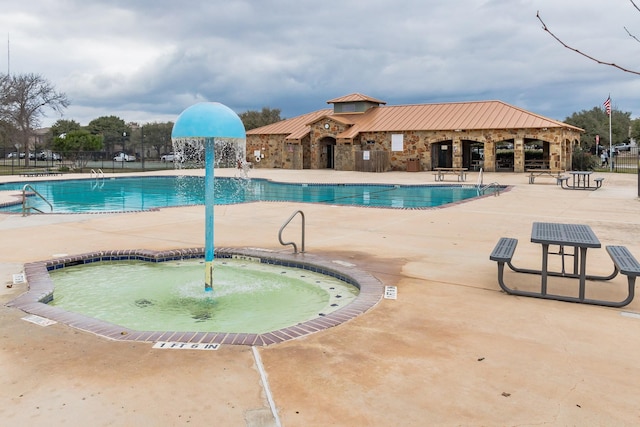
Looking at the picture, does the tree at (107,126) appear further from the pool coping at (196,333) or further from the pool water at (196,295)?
the pool water at (196,295)

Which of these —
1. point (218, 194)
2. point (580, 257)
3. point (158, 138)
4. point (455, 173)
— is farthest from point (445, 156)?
point (158, 138)

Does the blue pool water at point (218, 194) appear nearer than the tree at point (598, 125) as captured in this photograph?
Yes

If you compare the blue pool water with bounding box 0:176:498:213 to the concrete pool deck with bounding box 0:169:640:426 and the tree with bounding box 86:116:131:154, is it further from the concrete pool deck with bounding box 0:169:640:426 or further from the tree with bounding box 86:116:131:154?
the tree with bounding box 86:116:131:154

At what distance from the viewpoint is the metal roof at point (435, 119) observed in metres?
31.2

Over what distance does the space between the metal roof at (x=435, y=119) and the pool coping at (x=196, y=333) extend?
26631 mm

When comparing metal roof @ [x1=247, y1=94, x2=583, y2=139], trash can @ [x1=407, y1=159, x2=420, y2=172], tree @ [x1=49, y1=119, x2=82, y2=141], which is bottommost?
trash can @ [x1=407, y1=159, x2=420, y2=172]

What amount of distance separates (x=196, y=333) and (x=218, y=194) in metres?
18.0

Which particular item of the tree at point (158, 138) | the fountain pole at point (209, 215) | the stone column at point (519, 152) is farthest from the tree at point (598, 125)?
the fountain pole at point (209, 215)

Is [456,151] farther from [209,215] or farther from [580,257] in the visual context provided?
[209,215]

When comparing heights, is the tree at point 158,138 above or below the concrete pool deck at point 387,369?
above

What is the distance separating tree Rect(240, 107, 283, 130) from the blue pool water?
112 feet

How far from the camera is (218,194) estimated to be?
21.7m

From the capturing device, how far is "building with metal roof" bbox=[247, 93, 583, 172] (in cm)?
3098

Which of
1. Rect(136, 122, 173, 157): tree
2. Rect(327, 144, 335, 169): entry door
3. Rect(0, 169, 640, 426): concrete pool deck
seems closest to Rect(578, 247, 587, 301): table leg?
Rect(0, 169, 640, 426): concrete pool deck
